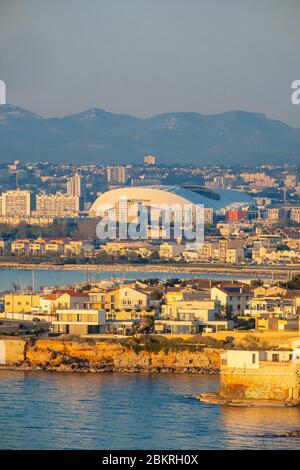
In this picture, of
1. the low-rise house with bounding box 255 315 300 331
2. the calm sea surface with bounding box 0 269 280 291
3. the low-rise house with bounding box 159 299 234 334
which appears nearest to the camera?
the low-rise house with bounding box 255 315 300 331

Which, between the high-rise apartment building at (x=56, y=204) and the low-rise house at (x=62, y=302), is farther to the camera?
the high-rise apartment building at (x=56, y=204)

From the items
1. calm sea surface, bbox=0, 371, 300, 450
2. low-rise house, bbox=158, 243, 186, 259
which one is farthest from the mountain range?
calm sea surface, bbox=0, 371, 300, 450

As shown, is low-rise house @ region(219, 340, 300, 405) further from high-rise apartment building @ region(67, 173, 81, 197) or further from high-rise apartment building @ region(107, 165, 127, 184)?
high-rise apartment building @ region(107, 165, 127, 184)

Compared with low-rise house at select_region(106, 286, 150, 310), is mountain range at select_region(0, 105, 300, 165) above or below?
above

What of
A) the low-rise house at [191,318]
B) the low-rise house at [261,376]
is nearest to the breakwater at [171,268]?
the low-rise house at [191,318]

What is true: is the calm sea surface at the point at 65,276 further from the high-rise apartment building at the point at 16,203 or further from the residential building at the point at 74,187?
the residential building at the point at 74,187

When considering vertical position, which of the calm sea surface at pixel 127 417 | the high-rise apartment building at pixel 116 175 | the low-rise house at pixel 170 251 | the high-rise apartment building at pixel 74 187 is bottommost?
the calm sea surface at pixel 127 417
